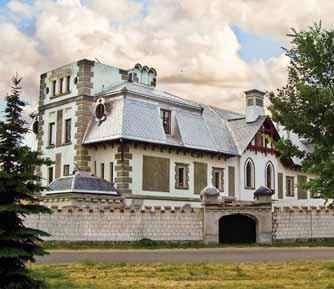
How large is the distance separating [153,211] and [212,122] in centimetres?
1307

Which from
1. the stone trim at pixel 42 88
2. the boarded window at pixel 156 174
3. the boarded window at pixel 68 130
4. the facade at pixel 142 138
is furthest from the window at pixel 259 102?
the stone trim at pixel 42 88

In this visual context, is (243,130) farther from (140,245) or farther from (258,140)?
(140,245)

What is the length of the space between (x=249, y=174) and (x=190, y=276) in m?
26.7

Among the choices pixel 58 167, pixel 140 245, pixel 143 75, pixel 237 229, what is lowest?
pixel 140 245

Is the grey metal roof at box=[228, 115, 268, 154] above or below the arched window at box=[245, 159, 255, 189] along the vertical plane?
above

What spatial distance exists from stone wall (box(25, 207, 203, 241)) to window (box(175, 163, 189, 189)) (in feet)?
20.1

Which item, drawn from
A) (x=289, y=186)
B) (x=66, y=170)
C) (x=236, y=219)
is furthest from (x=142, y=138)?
(x=289, y=186)

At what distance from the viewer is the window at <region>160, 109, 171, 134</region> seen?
3478 centimetres

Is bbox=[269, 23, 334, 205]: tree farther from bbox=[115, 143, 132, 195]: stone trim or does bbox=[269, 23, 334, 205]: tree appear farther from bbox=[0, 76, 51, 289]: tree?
bbox=[115, 143, 132, 195]: stone trim

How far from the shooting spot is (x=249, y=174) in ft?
128

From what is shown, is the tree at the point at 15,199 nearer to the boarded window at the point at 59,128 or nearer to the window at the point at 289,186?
the boarded window at the point at 59,128

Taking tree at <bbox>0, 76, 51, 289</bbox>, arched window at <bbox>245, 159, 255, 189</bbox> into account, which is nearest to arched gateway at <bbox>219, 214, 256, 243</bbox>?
arched window at <bbox>245, 159, 255, 189</bbox>

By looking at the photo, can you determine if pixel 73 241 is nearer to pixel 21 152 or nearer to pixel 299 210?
pixel 299 210

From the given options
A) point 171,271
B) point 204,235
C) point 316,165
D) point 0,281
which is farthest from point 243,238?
point 0,281
